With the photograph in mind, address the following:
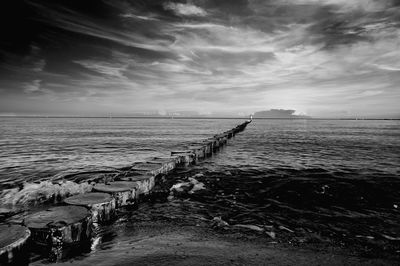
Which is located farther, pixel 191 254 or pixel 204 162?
pixel 204 162

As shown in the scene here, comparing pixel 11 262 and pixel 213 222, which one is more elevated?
pixel 11 262

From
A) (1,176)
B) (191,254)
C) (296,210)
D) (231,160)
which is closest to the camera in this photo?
(191,254)

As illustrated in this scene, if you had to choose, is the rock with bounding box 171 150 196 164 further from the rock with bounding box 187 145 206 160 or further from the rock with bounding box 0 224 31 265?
the rock with bounding box 0 224 31 265

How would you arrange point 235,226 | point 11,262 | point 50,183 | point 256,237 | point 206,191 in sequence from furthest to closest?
1. point 50,183
2. point 206,191
3. point 235,226
4. point 256,237
5. point 11,262

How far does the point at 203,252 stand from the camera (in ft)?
14.1

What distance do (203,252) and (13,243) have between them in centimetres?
270

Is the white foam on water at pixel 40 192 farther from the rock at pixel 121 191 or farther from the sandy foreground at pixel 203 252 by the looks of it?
the sandy foreground at pixel 203 252

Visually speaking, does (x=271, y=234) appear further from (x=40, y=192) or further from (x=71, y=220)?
(x=40, y=192)

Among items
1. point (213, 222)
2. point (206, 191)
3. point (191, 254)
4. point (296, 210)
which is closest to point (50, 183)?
point (206, 191)

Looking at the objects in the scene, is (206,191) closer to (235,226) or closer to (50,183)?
(235,226)

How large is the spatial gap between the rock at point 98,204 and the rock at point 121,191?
183 millimetres

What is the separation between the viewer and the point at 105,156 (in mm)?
16016

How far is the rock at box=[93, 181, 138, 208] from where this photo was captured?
576cm

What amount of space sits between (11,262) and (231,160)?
12721 millimetres
